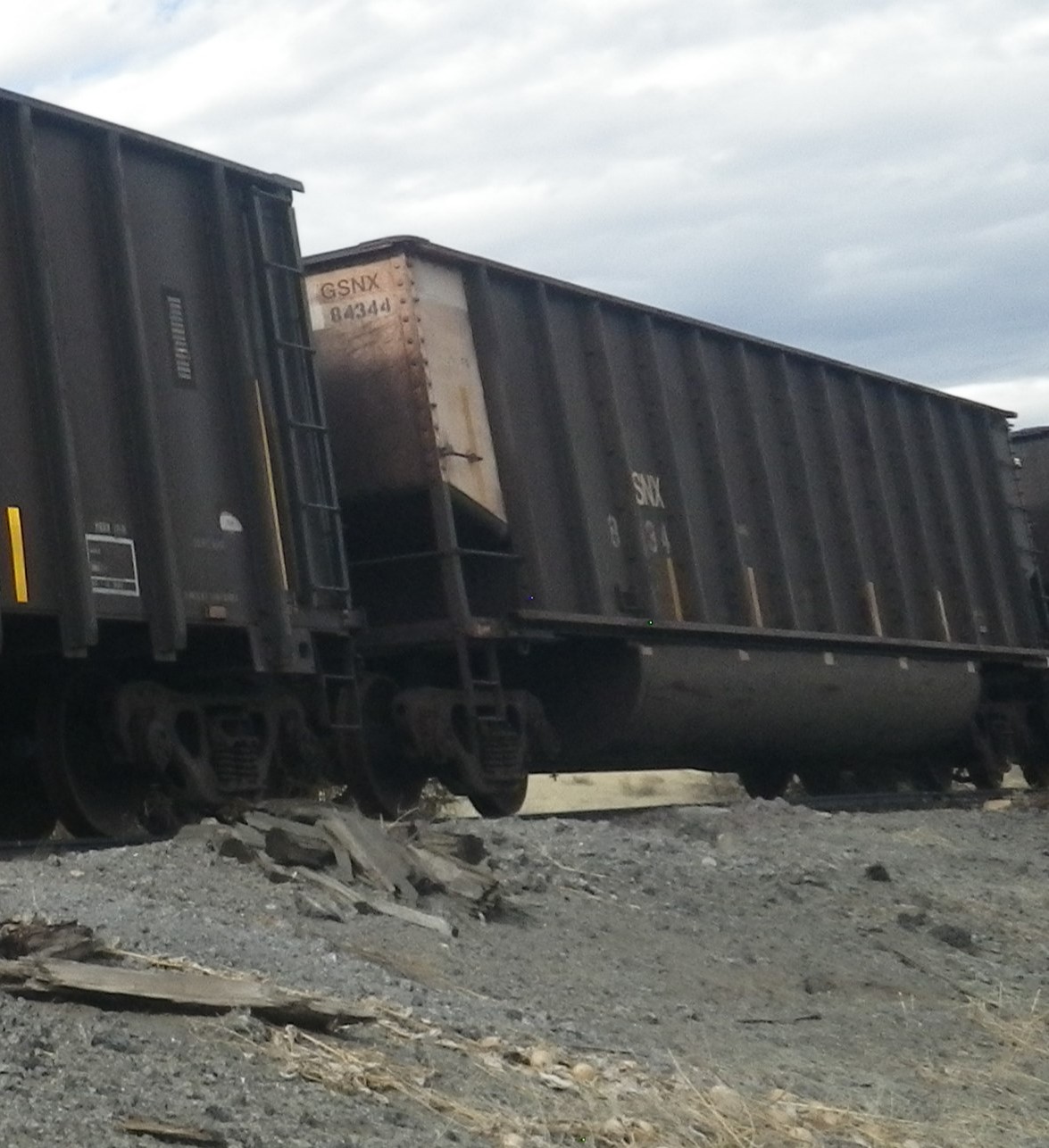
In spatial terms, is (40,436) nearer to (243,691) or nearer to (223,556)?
(223,556)

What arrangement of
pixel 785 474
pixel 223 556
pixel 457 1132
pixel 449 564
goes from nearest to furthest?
pixel 457 1132, pixel 223 556, pixel 449 564, pixel 785 474

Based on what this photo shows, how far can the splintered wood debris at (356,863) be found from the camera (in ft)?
22.5

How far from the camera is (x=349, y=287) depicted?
1177cm

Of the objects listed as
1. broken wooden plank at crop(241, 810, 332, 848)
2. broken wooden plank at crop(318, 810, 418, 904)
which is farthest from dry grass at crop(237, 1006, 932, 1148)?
broken wooden plank at crop(241, 810, 332, 848)

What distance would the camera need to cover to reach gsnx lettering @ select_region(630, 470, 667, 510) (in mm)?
13297

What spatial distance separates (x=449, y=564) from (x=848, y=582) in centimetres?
555

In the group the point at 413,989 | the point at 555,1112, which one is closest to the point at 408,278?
the point at 413,989

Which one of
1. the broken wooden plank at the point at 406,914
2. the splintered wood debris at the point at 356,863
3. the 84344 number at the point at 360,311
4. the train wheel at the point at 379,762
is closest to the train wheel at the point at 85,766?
the train wheel at the point at 379,762

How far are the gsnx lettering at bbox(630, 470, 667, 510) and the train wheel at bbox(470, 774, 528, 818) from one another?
2.30 m

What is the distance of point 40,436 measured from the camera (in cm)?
888

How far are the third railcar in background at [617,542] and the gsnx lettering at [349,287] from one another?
1cm

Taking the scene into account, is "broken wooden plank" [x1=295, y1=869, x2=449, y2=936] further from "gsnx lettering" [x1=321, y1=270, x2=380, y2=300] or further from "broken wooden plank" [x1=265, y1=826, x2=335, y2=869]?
"gsnx lettering" [x1=321, y1=270, x2=380, y2=300]

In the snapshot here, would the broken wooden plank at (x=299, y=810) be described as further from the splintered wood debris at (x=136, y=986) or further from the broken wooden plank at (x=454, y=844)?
the splintered wood debris at (x=136, y=986)

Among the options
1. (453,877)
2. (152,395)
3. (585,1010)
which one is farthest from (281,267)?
(585,1010)
